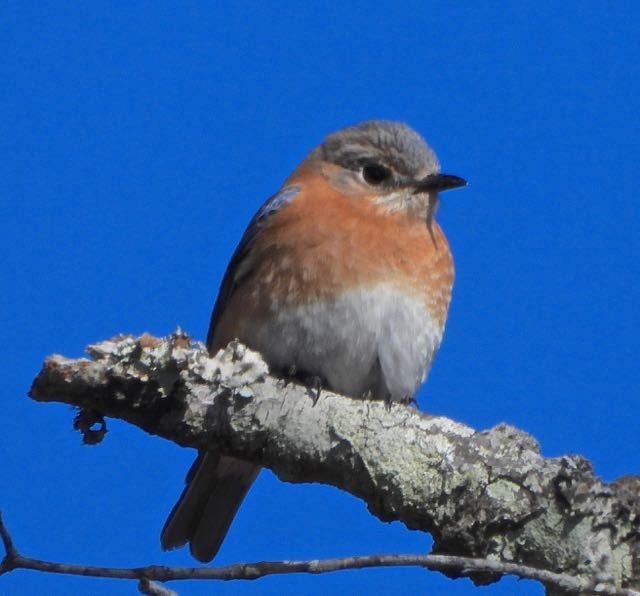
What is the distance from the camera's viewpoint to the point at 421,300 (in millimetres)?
7055

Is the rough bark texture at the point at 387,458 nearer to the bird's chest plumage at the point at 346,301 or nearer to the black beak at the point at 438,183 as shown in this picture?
the bird's chest plumage at the point at 346,301

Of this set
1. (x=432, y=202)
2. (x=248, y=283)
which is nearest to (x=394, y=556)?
(x=248, y=283)

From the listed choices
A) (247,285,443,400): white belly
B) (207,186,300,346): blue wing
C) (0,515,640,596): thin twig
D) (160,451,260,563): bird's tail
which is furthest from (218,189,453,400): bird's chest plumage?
(0,515,640,596): thin twig

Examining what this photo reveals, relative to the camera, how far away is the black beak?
759 centimetres

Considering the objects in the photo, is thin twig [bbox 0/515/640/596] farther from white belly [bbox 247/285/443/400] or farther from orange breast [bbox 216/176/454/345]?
orange breast [bbox 216/176/454/345]

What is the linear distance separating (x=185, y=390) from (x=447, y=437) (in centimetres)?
127

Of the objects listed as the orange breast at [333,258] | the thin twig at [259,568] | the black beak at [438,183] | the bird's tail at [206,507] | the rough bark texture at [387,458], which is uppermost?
the black beak at [438,183]

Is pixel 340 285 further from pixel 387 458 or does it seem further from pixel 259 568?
pixel 259 568

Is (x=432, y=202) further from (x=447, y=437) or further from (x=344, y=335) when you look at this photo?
(x=447, y=437)

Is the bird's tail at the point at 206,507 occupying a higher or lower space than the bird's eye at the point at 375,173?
lower

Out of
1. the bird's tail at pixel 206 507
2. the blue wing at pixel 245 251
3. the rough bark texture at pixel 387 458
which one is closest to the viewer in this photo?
the rough bark texture at pixel 387 458

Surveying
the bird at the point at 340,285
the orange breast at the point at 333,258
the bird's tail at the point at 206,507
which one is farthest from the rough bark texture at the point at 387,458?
the bird's tail at the point at 206,507

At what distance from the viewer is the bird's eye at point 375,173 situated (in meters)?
7.80

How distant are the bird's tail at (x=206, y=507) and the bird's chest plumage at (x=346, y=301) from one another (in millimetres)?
1243
